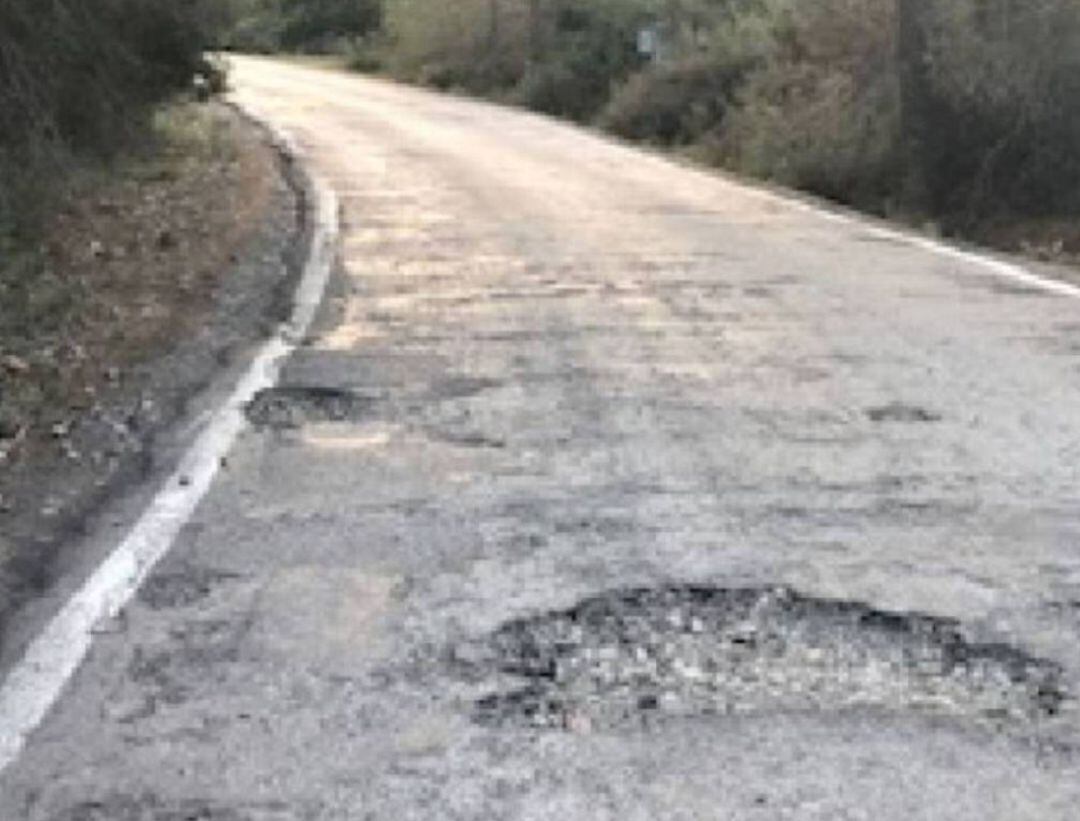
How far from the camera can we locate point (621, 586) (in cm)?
566

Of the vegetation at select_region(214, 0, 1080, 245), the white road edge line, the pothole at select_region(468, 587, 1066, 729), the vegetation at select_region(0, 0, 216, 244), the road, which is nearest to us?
the road

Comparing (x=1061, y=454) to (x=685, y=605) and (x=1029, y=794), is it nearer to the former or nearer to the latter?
(x=685, y=605)

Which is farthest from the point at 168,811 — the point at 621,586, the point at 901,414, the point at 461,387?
the point at 461,387

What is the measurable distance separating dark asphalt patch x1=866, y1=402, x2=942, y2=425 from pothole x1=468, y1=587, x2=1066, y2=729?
2638 millimetres

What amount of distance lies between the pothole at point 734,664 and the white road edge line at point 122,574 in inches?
42.7

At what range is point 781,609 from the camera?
5.43 meters

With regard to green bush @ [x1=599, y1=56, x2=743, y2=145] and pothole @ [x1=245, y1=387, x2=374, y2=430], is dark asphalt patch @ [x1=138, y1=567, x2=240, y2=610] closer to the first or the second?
pothole @ [x1=245, y1=387, x2=374, y2=430]

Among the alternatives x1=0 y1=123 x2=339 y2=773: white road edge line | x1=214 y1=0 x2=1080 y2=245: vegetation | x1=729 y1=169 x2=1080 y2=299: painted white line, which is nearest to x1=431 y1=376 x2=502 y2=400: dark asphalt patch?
x1=0 y1=123 x2=339 y2=773: white road edge line

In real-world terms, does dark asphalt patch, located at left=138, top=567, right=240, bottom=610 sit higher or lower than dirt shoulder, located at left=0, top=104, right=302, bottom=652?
higher

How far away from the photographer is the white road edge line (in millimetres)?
4844

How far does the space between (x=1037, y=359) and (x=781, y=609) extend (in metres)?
4.37

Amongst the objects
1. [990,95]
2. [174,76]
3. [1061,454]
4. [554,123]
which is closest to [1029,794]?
[1061,454]

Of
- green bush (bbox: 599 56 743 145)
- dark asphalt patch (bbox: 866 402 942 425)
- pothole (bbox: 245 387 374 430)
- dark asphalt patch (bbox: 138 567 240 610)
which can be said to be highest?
dark asphalt patch (bbox: 866 402 942 425)

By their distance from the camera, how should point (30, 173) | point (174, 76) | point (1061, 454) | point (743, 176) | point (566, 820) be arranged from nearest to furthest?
1. point (566, 820)
2. point (1061, 454)
3. point (30, 173)
4. point (174, 76)
5. point (743, 176)
